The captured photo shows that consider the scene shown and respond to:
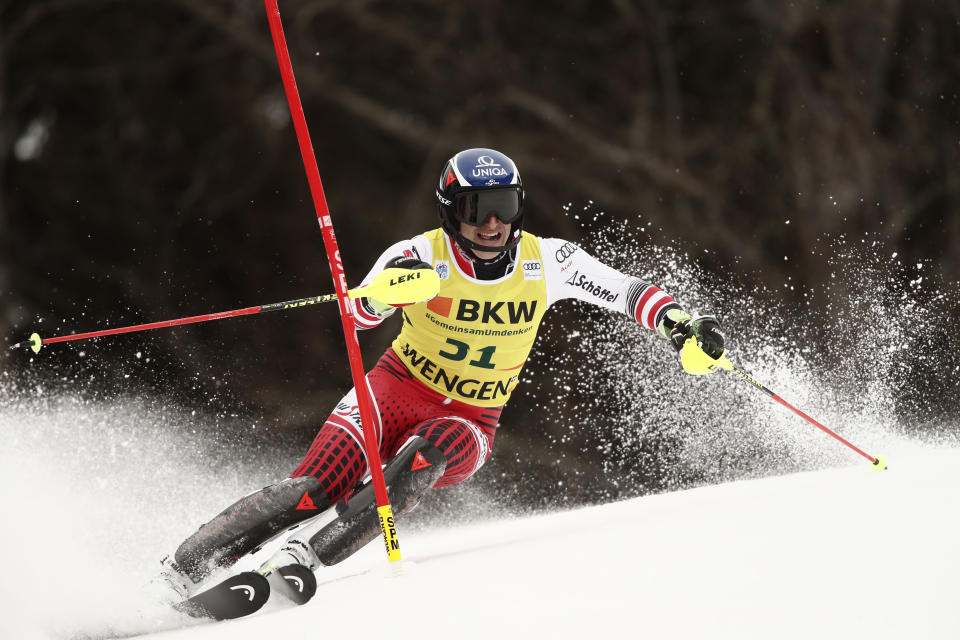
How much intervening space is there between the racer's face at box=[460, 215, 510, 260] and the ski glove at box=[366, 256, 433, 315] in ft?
0.65

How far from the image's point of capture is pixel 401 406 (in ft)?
10.4

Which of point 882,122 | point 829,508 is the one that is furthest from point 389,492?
point 882,122

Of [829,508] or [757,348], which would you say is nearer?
[829,508]

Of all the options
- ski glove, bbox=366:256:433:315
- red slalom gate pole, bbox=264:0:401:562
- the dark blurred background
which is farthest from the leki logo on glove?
the dark blurred background

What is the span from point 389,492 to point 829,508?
1150 millimetres

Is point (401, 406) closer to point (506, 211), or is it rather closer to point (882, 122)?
point (506, 211)

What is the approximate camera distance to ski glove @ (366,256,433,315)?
9.16 feet

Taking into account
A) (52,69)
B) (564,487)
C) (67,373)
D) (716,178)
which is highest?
(52,69)

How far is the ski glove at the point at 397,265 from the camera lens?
9.16ft

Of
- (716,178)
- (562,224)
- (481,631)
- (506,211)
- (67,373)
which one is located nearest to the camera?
(481,631)

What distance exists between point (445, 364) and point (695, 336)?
0.77 metres

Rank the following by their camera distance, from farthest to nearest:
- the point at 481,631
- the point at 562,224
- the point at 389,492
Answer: the point at 562,224
the point at 389,492
the point at 481,631

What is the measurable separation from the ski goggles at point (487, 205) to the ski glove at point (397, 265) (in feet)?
0.72

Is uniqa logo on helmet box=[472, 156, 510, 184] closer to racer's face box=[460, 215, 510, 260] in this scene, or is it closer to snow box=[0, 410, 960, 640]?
racer's face box=[460, 215, 510, 260]
